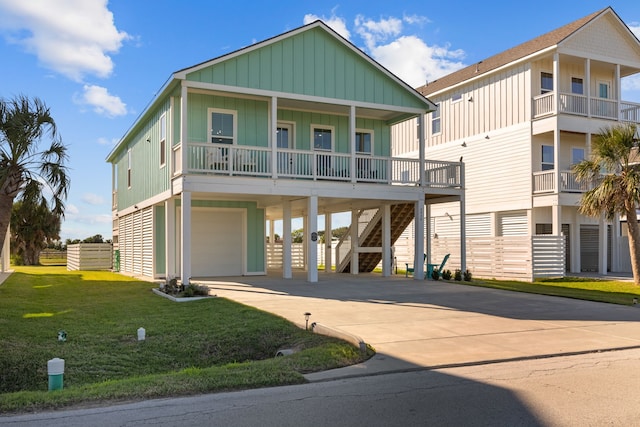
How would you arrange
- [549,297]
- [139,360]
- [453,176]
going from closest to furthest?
[139,360] < [549,297] < [453,176]

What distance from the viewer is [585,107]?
2459 cm

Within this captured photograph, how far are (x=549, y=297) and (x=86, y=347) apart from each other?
11.8 m

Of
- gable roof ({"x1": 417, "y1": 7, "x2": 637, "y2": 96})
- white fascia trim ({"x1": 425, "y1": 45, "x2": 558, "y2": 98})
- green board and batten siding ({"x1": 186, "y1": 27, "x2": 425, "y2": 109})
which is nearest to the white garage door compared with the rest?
green board and batten siding ({"x1": 186, "y1": 27, "x2": 425, "y2": 109})

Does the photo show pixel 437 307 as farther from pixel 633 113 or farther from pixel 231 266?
pixel 633 113

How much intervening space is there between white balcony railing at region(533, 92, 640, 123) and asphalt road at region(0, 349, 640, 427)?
18.9 m

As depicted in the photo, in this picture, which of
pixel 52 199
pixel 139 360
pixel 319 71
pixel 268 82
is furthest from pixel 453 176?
pixel 139 360

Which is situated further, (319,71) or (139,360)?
(319,71)

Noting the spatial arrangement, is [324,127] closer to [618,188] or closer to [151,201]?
[151,201]

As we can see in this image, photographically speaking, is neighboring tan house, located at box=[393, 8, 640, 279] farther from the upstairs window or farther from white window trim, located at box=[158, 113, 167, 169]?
white window trim, located at box=[158, 113, 167, 169]

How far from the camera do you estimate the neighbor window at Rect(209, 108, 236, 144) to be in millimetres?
18422

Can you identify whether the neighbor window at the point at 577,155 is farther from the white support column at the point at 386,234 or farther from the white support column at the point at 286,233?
the white support column at the point at 286,233

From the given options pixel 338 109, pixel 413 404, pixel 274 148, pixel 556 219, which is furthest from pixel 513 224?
pixel 413 404

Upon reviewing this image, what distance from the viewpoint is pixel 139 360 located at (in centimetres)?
855

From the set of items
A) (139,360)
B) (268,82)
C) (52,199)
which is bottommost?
(139,360)
